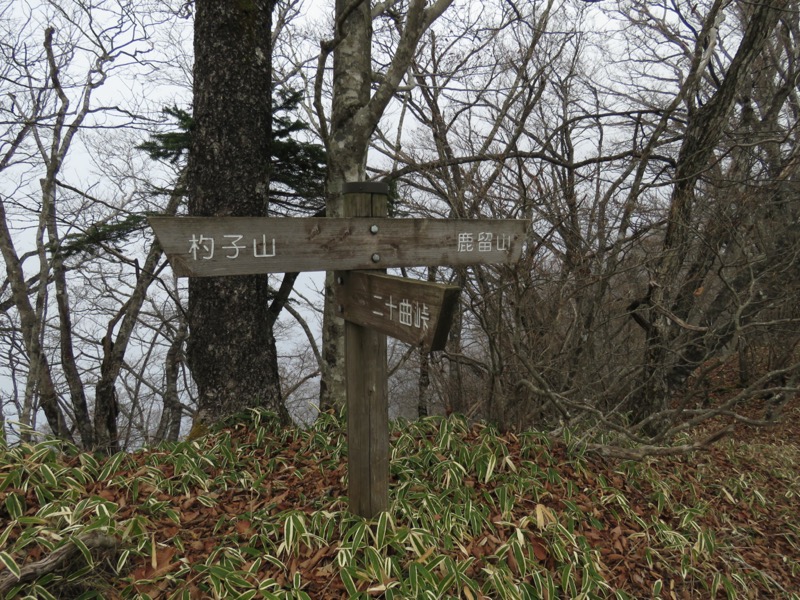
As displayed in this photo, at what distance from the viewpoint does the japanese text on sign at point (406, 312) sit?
79.4 inches

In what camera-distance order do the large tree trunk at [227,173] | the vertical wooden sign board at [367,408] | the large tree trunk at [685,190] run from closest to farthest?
the vertical wooden sign board at [367,408]
the large tree trunk at [227,173]
the large tree trunk at [685,190]

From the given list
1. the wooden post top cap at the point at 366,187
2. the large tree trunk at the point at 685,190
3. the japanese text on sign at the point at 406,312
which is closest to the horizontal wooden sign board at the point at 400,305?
the japanese text on sign at the point at 406,312

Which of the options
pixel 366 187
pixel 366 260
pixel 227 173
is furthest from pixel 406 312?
pixel 227 173

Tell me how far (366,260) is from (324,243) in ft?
0.71

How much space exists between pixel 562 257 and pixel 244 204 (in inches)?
121

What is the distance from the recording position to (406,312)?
212 centimetres

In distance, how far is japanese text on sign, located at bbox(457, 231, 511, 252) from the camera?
2564 millimetres

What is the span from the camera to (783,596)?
301cm

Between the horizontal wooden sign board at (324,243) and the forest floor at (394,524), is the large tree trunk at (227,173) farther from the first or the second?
the horizontal wooden sign board at (324,243)

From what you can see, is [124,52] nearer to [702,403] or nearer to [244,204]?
[244,204]

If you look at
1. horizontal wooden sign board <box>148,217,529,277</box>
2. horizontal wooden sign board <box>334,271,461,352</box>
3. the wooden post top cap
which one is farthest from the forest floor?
the wooden post top cap

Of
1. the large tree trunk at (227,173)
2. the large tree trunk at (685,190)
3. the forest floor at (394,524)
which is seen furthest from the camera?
the large tree trunk at (685,190)

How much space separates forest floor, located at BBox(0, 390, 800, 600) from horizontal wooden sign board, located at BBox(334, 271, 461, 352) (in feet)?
3.46

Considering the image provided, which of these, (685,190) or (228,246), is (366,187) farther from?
(685,190)
